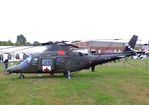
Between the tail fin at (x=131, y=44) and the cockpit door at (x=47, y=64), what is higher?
the tail fin at (x=131, y=44)

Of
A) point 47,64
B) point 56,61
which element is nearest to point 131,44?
point 56,61

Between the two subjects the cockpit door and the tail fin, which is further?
the tail fin

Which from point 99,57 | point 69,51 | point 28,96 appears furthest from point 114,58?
point 28,96

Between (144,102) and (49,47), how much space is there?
13380 millimetres

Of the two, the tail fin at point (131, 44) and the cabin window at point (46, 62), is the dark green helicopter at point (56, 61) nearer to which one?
the cabin window at point (46, 62)

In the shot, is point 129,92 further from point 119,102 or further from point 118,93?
point 119,102

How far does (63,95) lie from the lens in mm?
15430

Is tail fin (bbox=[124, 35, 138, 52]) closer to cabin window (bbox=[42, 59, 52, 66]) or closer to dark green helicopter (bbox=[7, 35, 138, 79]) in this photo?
dark green helicopter (bbox=[7, 35, 138, 79])

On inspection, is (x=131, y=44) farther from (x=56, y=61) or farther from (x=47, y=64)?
(x=47, y=64)

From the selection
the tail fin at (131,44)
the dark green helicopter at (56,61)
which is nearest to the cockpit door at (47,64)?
the dark green helicopter at (56,61)

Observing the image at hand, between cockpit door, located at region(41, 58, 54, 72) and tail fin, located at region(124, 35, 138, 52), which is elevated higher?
tail fin, located at region(124, 35, 138, 52)

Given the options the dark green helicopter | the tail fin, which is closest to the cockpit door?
the dark green helicopter

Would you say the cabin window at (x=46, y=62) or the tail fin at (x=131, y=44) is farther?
the tail fin at (x=131, y=44)

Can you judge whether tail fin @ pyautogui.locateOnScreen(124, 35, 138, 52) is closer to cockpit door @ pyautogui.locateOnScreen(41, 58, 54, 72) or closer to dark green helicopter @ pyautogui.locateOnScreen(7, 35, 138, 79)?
dark green helicopter @ pyautogui.locateOnScreen(7, 35, 138, 79)
